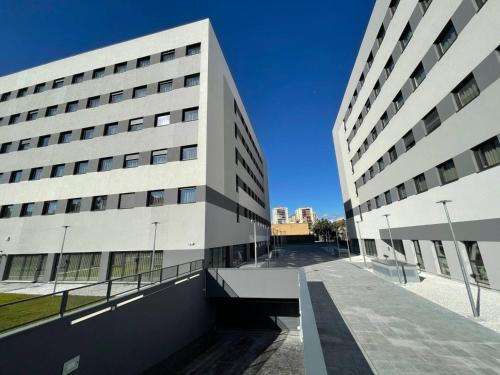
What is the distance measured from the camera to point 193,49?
20984mm

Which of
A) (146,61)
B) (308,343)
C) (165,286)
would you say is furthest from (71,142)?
(308,343)

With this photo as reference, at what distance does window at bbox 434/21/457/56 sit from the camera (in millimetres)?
13453

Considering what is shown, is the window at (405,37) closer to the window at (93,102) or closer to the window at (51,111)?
the window at (93,102)

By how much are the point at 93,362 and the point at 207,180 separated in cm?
1189

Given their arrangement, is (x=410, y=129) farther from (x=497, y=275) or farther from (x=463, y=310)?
(x=463, y=310)

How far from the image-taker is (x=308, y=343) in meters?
4.13

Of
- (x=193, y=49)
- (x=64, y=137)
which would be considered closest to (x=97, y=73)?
(x=64, y=137)

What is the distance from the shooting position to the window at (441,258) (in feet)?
50.2

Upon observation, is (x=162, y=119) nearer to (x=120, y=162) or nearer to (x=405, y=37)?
(x=120, y=162)

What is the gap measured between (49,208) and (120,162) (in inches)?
311

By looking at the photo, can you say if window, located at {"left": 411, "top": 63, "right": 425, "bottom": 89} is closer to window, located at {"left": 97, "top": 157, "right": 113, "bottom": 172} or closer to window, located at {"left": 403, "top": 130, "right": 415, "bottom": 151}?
window, located at {"left": 403, "top": 130, "right": 415, "bottom": 151}

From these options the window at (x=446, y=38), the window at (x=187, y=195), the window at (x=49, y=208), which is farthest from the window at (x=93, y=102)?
the window at (x=446, y=38)

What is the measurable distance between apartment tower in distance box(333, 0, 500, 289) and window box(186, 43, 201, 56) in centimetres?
1713

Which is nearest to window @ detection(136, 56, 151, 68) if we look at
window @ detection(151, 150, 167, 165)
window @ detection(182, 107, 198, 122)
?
window @ detection(182, 107, 198, 122)
